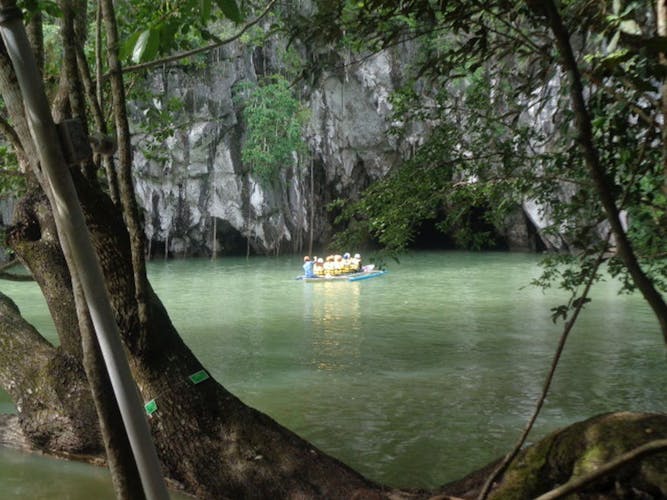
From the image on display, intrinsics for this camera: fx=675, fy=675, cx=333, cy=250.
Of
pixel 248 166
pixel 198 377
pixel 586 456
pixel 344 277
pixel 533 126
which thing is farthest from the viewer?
pixel 248 166

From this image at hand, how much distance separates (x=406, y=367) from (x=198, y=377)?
12.5 feet

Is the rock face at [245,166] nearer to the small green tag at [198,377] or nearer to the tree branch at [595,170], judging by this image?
the small green tag at [198,377]

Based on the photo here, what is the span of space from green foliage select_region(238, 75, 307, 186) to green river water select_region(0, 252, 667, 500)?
9.63 m

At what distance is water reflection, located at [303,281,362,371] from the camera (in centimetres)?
755

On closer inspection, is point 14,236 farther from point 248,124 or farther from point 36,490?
point 248,124

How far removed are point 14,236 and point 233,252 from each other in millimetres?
22678

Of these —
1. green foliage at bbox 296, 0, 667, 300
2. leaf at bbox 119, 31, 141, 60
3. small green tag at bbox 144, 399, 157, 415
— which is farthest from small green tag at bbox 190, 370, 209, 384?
leaf at bbox 119, 31, 141, 60

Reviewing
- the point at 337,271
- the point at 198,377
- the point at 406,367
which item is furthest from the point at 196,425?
the point at 337,271

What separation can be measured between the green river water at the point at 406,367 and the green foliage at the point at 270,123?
963 centimetres

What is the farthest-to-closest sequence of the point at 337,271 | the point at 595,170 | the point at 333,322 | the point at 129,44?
the point at 337,271, the point at 333,322, the point at 595,170, the point at 129,44

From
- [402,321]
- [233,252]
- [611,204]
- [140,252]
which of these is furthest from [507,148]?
[233,252]

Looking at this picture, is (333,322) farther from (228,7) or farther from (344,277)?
(228,7)

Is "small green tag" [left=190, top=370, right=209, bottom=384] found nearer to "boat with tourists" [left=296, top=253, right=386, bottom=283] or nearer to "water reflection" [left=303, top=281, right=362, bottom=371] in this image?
"water reflection" [left=303, top=281, right=362, bottom=371]

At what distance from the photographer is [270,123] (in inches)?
897
